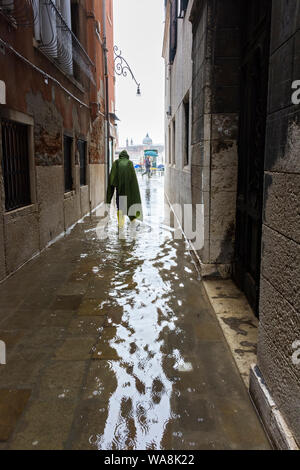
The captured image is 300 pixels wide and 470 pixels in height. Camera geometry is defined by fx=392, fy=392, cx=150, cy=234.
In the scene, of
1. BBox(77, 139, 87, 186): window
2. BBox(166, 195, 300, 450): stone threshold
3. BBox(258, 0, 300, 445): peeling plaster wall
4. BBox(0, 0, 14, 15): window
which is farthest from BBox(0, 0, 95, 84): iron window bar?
BBox(258, 0, 300, 445): peeling plaster wall

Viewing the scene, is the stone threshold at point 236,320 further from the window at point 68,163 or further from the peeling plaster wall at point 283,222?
the window at point 68,163

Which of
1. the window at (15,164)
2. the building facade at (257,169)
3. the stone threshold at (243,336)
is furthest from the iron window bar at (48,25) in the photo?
the stone threshold at (243,336)

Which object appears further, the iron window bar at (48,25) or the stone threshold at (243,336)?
the iron window bar at (48,25)

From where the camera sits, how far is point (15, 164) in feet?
19.9

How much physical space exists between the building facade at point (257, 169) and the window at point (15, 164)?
2749 millimetres

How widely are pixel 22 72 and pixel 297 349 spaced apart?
569cm

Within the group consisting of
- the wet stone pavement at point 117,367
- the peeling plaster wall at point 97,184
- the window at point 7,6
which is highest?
the window at point 7,6

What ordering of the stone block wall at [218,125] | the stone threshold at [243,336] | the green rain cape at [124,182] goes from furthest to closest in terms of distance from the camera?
the green rain cape at [124,182], the stone block wall at [218,125], the stone threshold at [243,336]

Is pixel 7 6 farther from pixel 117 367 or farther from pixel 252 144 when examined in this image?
pixel 117 367

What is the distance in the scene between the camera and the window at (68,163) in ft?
30.7

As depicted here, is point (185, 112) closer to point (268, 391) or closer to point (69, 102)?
point (69, 102)

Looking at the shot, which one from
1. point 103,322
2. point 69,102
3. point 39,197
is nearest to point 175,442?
point 103,322

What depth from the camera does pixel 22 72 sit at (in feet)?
19.5

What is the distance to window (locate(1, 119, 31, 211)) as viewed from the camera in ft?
18.7
